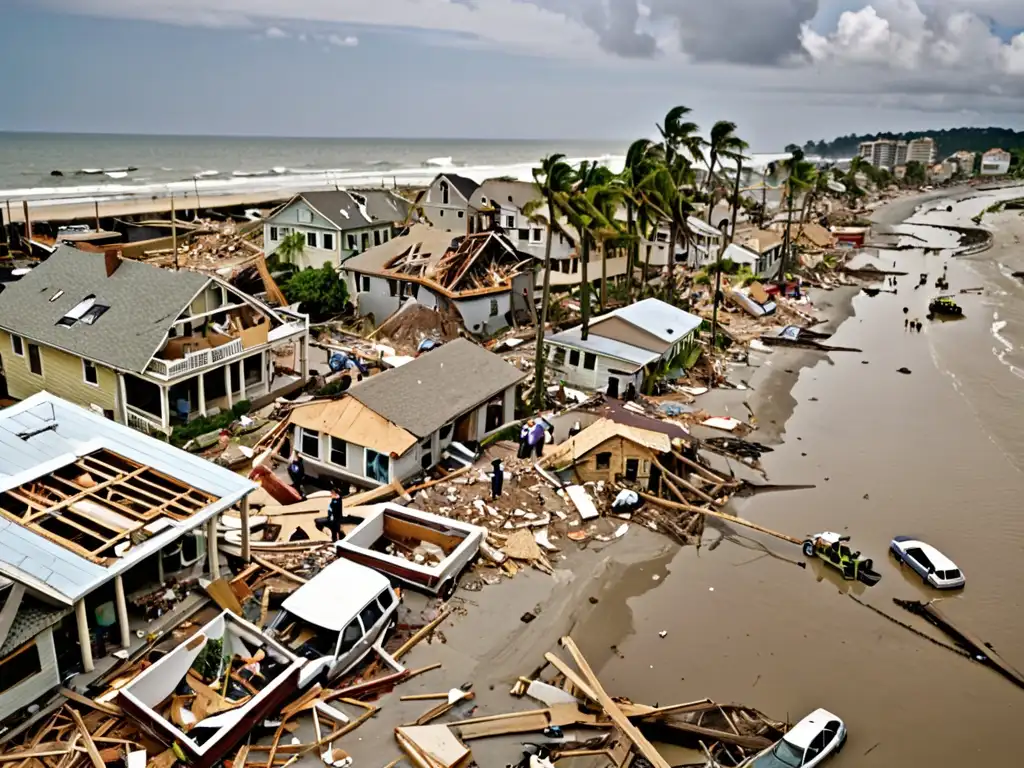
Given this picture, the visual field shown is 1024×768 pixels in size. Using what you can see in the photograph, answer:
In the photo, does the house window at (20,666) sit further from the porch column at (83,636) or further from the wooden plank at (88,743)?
the wooden plank at (88,743)

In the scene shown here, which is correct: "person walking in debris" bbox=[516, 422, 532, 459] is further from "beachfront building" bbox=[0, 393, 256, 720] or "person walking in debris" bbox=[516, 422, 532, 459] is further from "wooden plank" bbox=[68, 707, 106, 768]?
"wooden plank" bbox=[68, 707, 106, 768]

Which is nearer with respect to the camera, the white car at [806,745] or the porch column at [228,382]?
the white car at [806,745]

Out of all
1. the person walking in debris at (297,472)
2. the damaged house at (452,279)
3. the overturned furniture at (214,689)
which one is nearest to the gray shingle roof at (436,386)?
the person walking in debris at (297,472)

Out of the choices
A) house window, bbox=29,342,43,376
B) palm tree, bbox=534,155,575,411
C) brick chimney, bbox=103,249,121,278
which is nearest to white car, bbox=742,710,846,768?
palm tree, bbox=534,155,575,411

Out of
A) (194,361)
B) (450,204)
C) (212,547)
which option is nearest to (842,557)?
(212,547)

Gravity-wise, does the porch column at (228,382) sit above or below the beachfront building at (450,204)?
below

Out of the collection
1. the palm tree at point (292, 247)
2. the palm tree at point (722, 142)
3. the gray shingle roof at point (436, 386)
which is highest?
the palm tree at point (722, 142)

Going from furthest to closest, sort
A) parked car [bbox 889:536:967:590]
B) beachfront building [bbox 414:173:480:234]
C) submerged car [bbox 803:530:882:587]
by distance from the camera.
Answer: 1. beachfront building [bbox 414:173:480:234]
2. submerged car [bbox 803:530:882:587]
3. parked car [bbox 889:536:967:590]
